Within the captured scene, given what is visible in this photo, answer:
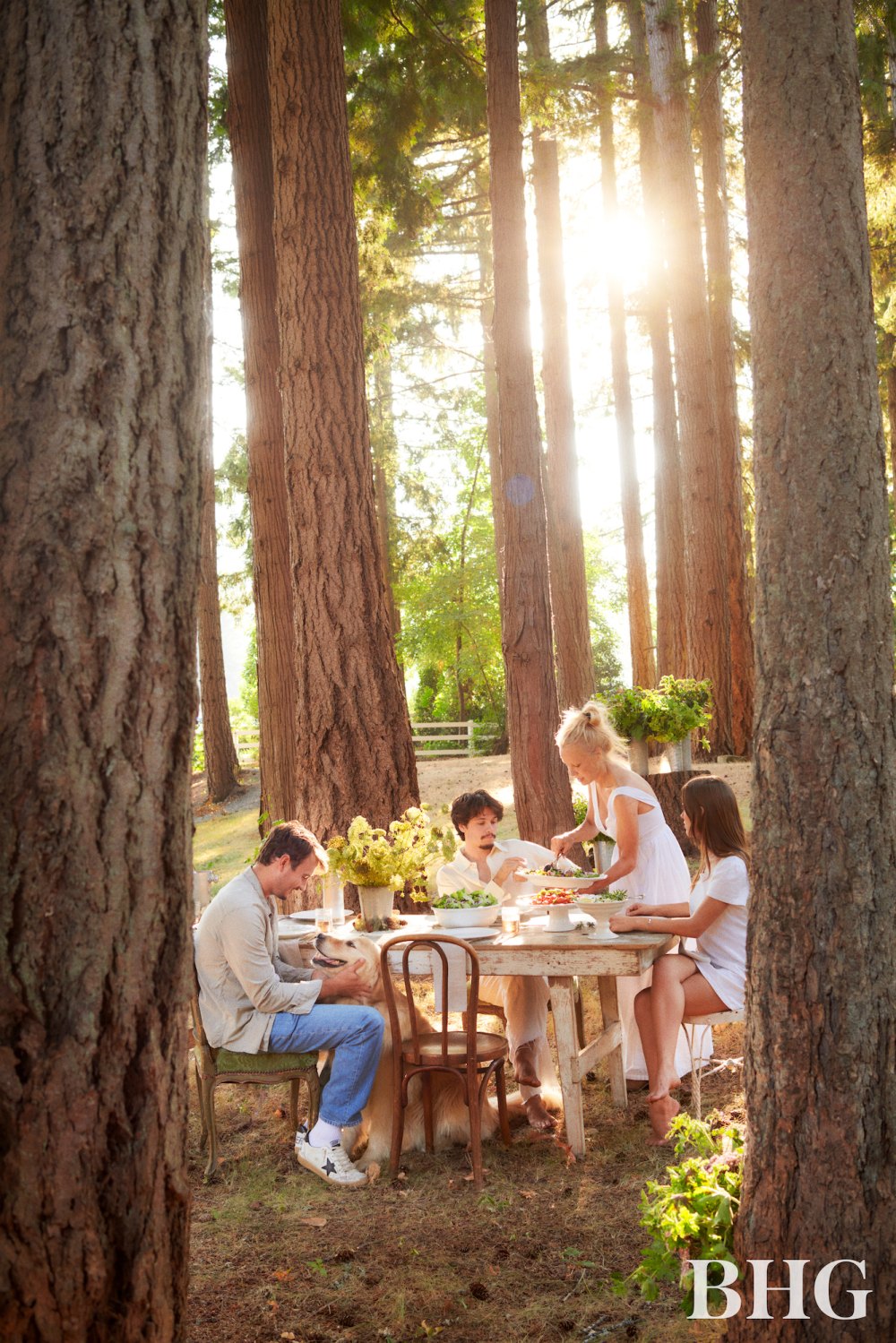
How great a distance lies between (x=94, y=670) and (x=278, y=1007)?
2953mm

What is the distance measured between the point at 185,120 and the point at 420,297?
15.8 m

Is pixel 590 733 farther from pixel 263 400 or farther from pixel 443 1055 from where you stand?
pixel 263 400

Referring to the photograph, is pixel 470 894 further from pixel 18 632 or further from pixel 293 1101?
pixel 18 632

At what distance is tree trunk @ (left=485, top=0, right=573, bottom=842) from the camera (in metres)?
8.99

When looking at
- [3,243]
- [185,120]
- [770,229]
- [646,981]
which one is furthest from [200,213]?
[646,981]

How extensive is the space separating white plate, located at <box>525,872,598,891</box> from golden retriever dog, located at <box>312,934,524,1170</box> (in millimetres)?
902

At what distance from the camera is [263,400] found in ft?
25.7

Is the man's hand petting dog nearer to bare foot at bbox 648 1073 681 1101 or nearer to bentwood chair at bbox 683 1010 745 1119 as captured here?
bare foot at bbox 648 1073 681 1101

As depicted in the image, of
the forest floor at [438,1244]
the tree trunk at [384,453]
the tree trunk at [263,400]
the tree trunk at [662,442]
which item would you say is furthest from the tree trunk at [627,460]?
the forest floor at [438,1244]

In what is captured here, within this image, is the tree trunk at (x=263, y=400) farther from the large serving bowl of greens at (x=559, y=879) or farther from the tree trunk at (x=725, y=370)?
the tree trunk at (x=725, y=370)

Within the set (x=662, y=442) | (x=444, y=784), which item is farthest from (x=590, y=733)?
(x=444, y=784)

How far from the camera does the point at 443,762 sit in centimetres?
2048

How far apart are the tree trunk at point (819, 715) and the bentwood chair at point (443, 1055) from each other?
1.97 metres

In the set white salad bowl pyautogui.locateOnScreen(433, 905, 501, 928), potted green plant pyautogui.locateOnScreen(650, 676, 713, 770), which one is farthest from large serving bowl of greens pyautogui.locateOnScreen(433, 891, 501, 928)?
potted green plant pyautogui.locateOnScreen(650, 676, 713, 770)
